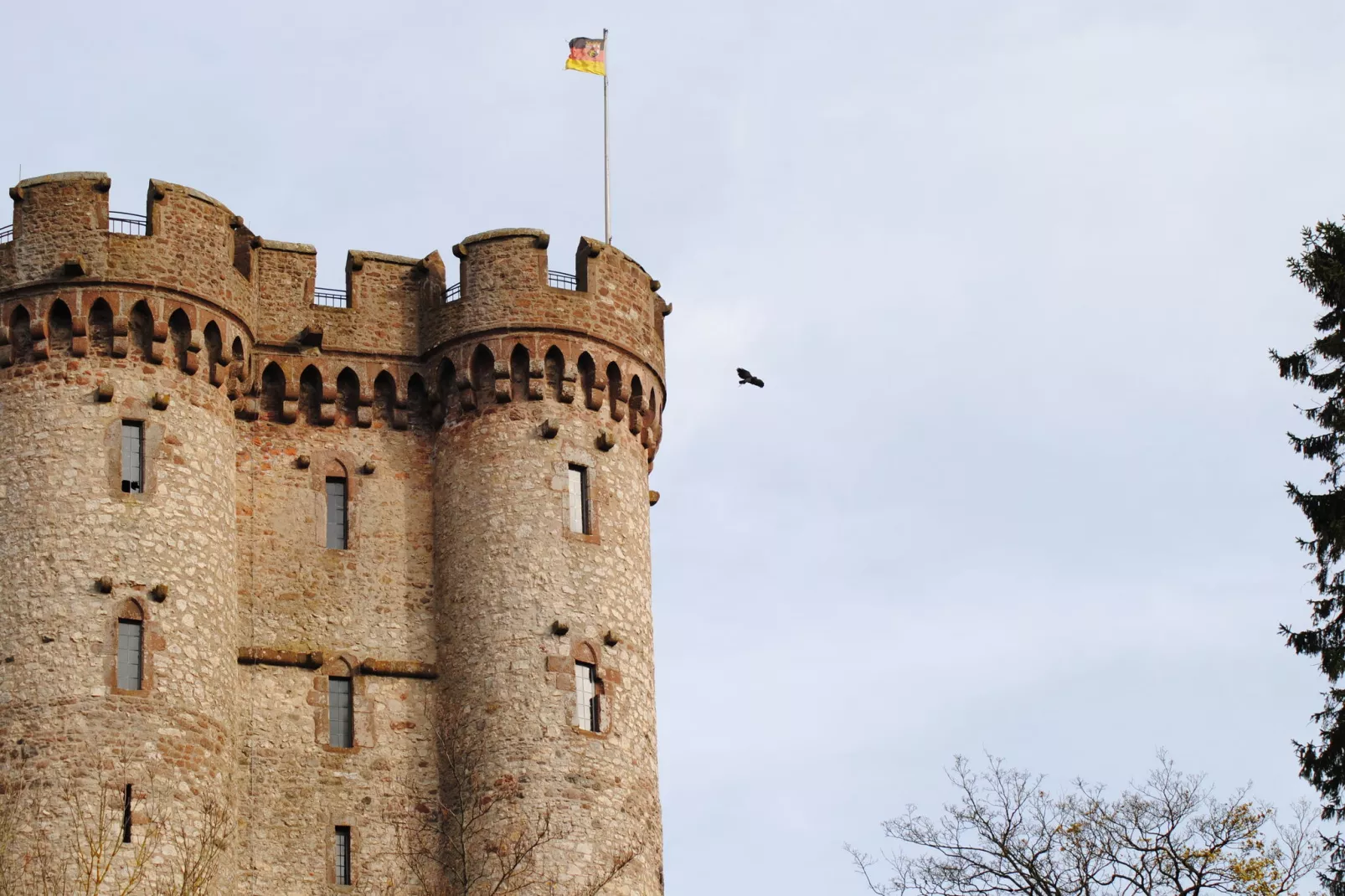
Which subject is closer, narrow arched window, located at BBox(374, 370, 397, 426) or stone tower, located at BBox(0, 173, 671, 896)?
stone tower, located at BBox(0, 173, 671, 896)

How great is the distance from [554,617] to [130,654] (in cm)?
771

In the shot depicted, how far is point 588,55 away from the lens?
58594mm

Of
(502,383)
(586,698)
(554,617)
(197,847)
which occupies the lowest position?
→ (197,847)

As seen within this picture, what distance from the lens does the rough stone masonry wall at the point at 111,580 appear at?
4622cm

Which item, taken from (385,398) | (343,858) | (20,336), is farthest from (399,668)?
(20,336)

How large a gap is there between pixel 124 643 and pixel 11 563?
2367mm

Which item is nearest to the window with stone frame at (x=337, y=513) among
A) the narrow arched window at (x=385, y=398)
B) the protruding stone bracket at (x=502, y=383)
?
the narrow arched window at (x=385, y=398)

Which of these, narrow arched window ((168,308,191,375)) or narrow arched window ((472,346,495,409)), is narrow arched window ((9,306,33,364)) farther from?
narrow arched window ((472,346,495,409))

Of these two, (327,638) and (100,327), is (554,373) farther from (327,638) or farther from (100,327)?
(100,327)

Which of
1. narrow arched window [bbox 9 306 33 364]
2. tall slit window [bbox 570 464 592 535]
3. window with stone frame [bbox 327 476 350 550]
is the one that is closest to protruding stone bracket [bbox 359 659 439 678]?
window with stone frame [bbox 327 476 350 550]

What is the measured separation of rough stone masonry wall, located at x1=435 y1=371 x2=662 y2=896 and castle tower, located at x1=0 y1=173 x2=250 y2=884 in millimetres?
4362

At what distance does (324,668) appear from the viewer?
50156 millimetres

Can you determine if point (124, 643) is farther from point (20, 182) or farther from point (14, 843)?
point (20, 182)

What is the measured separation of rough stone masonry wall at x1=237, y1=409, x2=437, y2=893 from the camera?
48.7 m
